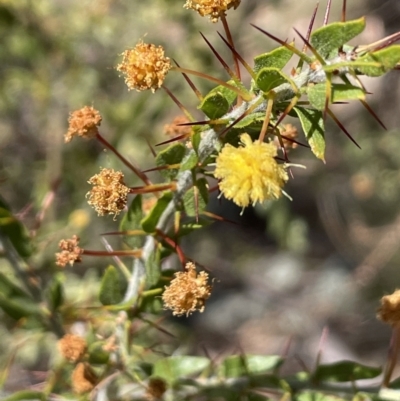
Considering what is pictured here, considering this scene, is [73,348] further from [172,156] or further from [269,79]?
[269,79]

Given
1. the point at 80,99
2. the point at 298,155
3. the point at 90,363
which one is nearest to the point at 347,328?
the point at 298,155

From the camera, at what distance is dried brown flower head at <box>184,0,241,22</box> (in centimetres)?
102

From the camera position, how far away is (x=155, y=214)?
1.24m

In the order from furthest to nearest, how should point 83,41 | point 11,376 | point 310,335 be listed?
1. point 310,335
2. point 11,376
3. point 83,41

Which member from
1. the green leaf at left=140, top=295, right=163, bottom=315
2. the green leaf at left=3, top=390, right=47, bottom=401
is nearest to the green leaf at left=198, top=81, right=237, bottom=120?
the green leaf at left=140, top=295, right=163, bottom=315

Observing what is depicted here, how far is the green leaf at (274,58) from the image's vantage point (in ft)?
3.20

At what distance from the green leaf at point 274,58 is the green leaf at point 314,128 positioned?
9 cm

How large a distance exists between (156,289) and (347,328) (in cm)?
383

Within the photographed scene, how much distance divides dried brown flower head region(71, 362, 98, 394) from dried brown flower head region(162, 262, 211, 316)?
18.9 inches

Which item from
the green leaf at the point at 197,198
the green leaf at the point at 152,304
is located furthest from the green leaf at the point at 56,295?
the green leaf at the point at 197,198

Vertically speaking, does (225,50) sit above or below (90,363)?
above

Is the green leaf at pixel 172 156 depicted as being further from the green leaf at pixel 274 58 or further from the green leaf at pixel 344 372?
the green leaf at pixel 344 372

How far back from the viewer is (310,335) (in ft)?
15.3

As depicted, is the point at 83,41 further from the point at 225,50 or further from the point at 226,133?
Result: the point at 226,133
